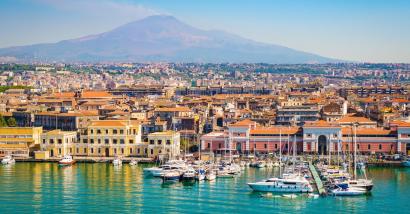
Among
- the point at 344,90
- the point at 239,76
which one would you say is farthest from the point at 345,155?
the point at 239,76

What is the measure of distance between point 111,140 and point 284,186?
930 cm

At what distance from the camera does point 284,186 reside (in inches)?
826

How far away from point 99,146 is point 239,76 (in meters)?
70.9

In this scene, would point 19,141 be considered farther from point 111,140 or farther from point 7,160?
point 111,140

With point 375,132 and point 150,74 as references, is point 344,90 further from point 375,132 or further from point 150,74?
point 150,74

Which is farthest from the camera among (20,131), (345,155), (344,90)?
(344,90)

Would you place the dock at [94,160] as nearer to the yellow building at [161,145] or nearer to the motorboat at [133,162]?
the motorboat at [133,162]

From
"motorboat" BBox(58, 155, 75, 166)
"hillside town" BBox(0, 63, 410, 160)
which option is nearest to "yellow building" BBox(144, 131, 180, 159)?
"hillside town" BBox(0, 63, 410, 160)

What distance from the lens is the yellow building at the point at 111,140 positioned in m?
28.3

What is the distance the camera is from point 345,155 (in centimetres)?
2717

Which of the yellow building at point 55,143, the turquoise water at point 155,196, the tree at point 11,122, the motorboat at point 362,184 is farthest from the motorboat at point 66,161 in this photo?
the motorboat at point 362,184

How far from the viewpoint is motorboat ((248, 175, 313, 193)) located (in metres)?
20.8

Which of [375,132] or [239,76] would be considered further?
[239,76]

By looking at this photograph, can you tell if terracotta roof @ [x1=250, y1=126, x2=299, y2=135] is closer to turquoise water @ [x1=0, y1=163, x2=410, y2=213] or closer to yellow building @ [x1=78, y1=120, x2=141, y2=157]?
turquoise water @ [x1=0, y1=163, x2=410, y2=213]
